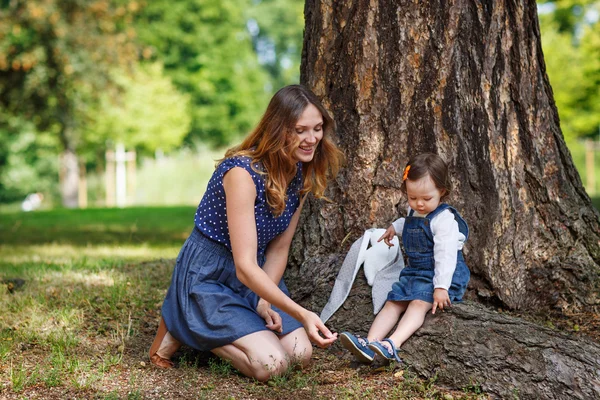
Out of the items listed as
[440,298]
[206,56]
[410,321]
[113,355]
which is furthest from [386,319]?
[206,56]

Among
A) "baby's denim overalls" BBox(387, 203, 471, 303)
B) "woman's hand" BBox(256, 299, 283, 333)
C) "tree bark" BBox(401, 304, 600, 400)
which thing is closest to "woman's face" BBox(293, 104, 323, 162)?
"baby's denim overalls" BBox(387, 203, 471, 303)

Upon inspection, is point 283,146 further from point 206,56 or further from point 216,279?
point 206,56

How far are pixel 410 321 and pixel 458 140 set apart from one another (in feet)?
3.76

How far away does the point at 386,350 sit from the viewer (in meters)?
3.33

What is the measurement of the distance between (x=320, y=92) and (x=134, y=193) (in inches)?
862

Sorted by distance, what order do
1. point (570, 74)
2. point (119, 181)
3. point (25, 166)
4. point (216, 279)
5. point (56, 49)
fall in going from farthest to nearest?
point (25, 166) < point (119, 181) < point (570, 74) < point (56, 49) < point (216, 279)

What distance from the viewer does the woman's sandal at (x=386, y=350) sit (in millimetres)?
3305

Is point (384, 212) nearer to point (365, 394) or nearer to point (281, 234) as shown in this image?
point (281, 234)

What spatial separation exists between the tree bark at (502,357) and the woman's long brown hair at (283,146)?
99 cm

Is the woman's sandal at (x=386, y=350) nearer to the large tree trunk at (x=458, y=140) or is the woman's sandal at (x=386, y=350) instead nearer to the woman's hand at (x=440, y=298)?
the woman's hand at (x=440, y=298)

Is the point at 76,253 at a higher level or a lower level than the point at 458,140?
lower

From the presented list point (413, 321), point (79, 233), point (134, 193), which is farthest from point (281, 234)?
point (134, 193)

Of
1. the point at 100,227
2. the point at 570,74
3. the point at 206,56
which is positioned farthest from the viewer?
the point at 206,56

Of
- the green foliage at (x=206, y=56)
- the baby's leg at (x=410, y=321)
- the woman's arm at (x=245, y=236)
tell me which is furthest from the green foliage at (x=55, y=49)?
the green foliage at (x=206, y=56)
